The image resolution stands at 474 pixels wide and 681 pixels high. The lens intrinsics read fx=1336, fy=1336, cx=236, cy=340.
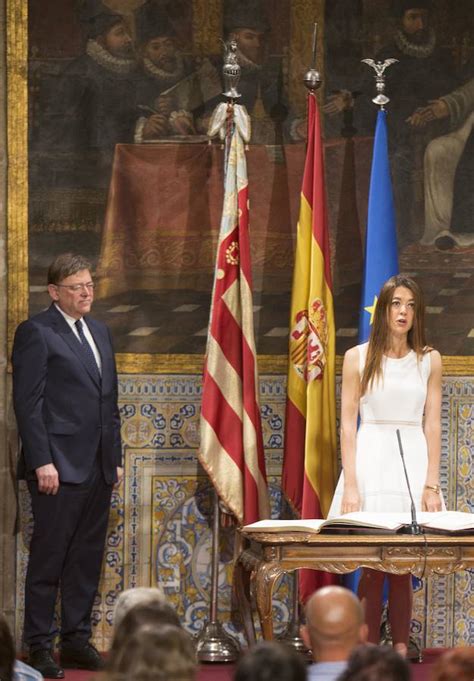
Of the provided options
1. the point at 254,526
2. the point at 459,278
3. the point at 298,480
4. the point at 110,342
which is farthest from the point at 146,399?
the point at 459,278

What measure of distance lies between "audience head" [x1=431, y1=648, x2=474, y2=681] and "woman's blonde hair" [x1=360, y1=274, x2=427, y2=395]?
12.5 feet

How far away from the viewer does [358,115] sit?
802 cm

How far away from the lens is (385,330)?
6992 millimetres

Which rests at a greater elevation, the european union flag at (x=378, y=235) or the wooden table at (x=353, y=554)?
the european union flag at (x=378, y=235)

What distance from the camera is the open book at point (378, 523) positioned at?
20.9ft

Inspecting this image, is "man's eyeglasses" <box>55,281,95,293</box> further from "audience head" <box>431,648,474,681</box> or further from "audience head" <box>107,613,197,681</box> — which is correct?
"audience head" <box>431,648,474,681</box>

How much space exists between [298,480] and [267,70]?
245 cm

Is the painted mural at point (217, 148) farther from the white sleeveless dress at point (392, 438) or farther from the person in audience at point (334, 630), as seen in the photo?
the person in audience at point (334, 630)

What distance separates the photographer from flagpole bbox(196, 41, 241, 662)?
7535 mm

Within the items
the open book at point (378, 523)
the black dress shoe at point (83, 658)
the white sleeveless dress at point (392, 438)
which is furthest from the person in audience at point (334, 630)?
the black dress shoe at point (83, 658)

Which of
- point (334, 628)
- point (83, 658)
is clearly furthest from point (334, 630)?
point (83, 658)

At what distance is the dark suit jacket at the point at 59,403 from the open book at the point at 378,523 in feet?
3.64

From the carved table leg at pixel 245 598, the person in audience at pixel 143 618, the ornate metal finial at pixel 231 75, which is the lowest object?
the carved table leg at pixel 245 598

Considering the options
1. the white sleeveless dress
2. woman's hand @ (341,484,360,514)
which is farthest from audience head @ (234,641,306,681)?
the white sleeveless dress
